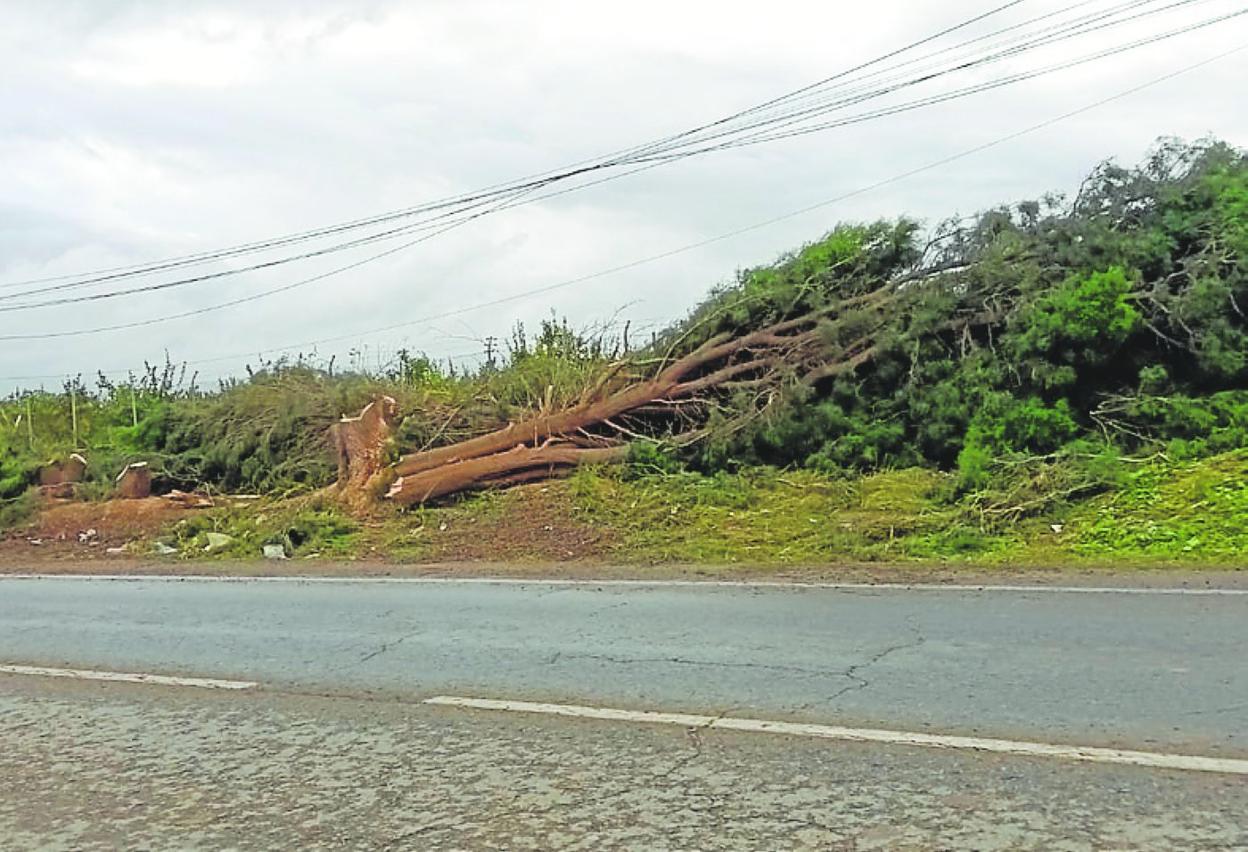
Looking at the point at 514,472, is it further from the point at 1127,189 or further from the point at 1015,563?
the point at 1127,189

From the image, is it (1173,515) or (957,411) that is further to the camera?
(957,411)

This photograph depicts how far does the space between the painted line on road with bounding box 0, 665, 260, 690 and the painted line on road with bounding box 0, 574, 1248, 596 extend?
4580mm

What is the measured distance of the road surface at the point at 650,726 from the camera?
16.6ft

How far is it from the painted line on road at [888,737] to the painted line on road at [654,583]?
4.75 meters

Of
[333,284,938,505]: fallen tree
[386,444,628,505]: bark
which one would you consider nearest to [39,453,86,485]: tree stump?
[333,284,938,505]: fallen tree

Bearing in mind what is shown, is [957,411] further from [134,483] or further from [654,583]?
[134,483]

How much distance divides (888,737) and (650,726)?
48.4 inches

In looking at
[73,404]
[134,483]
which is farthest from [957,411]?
[73,404]

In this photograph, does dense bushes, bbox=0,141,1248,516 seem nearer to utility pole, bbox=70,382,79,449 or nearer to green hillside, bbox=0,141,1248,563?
green hillside, bbox=0,141,1248,563

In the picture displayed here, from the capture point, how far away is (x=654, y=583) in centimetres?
1241

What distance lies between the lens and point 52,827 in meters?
5.41

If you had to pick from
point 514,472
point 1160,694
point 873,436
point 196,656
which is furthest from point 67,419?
point 1160,694

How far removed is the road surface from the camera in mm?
5074

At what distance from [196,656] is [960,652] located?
5530 mm
